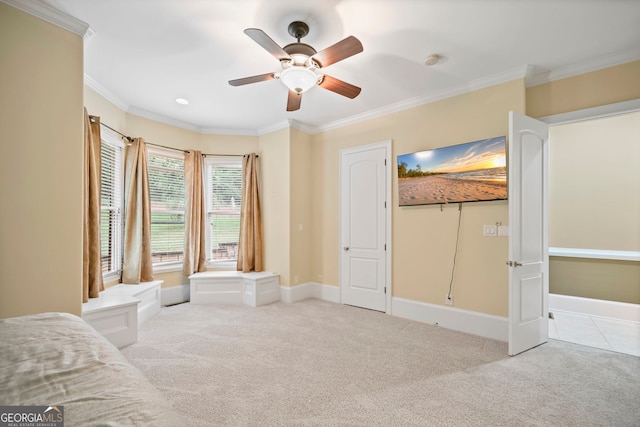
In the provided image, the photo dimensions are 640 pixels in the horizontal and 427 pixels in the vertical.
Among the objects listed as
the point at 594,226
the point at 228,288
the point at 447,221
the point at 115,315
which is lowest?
the point at 228,288

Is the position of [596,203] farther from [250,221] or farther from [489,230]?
[250,221]

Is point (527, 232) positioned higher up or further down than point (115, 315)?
higher up

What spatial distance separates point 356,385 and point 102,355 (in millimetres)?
1702

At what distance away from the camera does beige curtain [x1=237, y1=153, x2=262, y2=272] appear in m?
4.63

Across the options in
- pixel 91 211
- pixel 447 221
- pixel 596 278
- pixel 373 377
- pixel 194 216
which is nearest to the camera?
pixel 373 377

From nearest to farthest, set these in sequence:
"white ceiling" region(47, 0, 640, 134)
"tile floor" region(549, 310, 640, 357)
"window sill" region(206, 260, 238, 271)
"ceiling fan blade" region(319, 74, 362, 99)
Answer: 1. "white ceiling" region(47, 0, 640, 134)
2. "ceiling fan blade" region(319, 74, 362, 99)
3. "tile floor" region(549, 310, 640, 357)
4. "window sill" region(206, 260, 238, 271)

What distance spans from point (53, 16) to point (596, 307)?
644cm

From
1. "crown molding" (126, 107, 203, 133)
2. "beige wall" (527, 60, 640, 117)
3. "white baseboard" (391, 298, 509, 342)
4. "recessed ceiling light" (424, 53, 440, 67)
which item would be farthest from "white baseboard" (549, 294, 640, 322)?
"crown molding" (126, 107, 203, 133)

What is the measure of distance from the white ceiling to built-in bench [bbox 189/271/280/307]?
2.50m

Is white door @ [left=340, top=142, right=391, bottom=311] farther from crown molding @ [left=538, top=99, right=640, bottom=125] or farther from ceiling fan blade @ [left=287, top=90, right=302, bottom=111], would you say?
crown molding @ [left=538, top=99, right=640, bottom=125]

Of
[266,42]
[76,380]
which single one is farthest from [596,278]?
[76,380]

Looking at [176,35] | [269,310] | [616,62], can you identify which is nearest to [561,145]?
[616,62]

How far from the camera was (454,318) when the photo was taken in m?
3.31

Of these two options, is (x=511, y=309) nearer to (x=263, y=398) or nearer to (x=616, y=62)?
(x=263, y=398)
